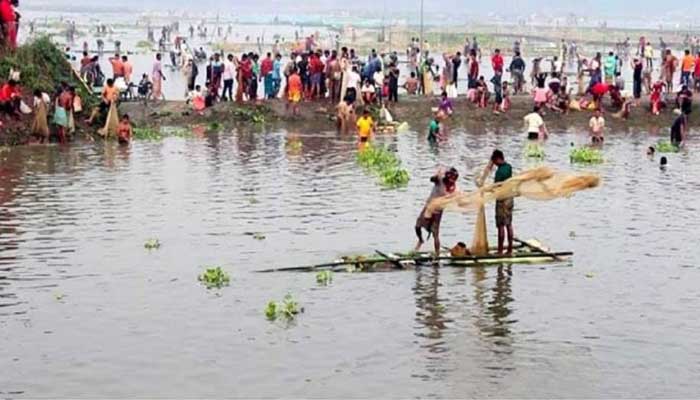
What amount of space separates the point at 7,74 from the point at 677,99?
19.6 m

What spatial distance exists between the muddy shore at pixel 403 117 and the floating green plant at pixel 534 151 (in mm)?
4371

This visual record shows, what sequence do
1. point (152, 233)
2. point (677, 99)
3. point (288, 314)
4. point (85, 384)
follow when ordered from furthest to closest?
point (677, 99) < point (152, 233) < point (288, 314) < point (85, 384)

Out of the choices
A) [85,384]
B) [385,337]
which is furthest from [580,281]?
[85,384]

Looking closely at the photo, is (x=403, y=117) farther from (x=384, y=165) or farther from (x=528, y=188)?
(x=528, y=188)

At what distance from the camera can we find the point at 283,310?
17.1m

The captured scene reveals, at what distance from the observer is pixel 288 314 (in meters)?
17.0

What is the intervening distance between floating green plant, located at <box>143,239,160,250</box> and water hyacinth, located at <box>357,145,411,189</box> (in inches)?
290

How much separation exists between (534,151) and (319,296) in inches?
661

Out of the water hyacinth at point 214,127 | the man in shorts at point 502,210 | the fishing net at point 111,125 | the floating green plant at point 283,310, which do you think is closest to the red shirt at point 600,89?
the water hyacinth at point 214,127

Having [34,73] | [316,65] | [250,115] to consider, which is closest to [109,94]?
[34,73]

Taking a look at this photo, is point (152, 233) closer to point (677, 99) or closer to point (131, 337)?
point (131, 337)

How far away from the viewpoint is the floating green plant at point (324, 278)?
1880 cm

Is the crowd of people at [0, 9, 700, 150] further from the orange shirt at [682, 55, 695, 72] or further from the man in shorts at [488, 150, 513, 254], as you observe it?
the man in shorts at [488, 150, 513, 254]

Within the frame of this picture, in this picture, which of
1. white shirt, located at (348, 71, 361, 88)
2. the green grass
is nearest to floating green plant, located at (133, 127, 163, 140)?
the green grass
